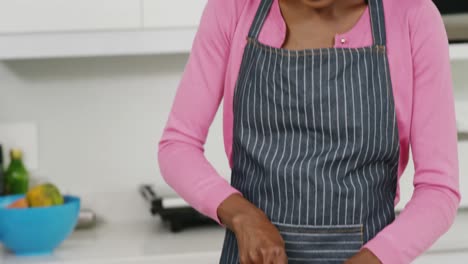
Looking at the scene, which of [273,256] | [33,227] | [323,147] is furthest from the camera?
[33,227]

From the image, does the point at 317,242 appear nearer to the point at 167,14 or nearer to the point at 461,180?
the point at 167,14

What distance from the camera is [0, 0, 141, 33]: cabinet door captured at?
2.01 meters

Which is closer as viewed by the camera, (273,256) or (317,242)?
(273,256)

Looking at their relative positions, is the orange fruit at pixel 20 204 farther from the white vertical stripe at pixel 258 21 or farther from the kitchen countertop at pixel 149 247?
the white vertical stripe at pixel 258 21

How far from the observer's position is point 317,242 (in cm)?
115

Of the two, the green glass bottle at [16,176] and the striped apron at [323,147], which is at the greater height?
the striped apron at [323,147]

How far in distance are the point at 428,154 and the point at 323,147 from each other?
5.4 inches

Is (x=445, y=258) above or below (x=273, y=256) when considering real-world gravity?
below

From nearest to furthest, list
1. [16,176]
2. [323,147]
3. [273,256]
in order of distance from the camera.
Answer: [273,256] → [323,147] → [16,176]

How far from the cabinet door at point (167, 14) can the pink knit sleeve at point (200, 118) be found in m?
0.85

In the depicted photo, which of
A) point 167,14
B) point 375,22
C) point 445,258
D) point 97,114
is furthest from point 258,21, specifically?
point 97,114

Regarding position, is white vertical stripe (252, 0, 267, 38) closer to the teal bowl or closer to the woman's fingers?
the woman's fingers

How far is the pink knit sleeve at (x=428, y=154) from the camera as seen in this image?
104 centimetres

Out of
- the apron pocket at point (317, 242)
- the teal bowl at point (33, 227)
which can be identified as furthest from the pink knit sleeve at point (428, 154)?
the teal bowl at point (33, 227)
